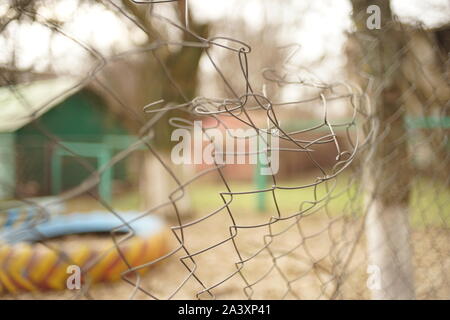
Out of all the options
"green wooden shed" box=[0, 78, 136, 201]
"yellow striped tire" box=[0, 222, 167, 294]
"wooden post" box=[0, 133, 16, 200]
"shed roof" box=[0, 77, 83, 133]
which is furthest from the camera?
"green wooden shed" box=[0, 78, 136, 201]

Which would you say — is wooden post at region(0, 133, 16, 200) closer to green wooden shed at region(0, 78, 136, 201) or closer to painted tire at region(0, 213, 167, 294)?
green wooden shed at region(0, 78, 136, 201)

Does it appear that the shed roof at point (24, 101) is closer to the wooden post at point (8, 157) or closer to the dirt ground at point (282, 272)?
the wooden post at point (8, 157)

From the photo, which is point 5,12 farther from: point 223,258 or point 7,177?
point 7,177

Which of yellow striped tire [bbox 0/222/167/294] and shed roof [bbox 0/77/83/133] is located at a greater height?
shed roof [bbox 0/77/83/133]

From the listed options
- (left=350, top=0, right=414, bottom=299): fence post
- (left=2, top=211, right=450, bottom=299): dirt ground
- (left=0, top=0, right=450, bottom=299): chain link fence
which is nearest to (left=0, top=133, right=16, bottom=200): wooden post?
(left=0, top=0, right=450, bottom=299): chain link fence

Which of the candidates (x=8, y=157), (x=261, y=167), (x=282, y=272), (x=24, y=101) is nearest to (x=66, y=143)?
(x=8, y=157)

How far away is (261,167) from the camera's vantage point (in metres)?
1.05

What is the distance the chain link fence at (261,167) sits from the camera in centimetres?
70

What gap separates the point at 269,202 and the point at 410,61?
4.91m

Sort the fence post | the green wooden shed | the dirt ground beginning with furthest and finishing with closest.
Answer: the green wooden shed → the dirt ground → the fence post

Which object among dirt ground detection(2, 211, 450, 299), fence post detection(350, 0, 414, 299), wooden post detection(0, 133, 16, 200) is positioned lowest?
dirt ground detection(2, 211, 450, 299)

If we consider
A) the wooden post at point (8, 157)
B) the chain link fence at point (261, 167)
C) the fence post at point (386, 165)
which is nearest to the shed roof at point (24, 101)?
the chain link fence at point (261, 167)

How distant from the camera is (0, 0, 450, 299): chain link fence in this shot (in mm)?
696
